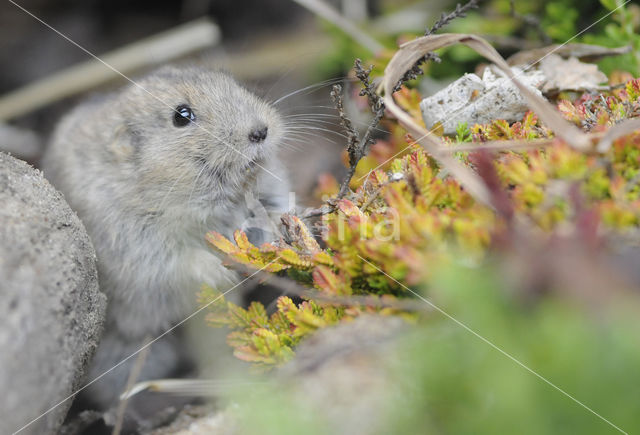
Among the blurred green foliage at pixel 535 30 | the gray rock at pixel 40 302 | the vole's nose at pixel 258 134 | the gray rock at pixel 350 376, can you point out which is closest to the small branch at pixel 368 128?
the vole's nose at pixel 258 134

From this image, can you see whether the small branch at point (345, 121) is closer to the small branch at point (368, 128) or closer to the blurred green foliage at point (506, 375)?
the small branch at point (368, 128)

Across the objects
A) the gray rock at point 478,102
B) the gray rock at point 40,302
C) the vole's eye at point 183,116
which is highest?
the vole's eye at point 183,116

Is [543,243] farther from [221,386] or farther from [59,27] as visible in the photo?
[59,27]

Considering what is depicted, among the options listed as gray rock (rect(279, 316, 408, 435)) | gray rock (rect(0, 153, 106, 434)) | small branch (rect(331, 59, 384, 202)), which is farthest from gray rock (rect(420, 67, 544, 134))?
gray rock (rect(0, 153, 106, 434))

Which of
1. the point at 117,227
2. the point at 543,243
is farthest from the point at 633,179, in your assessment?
the point at 117,227

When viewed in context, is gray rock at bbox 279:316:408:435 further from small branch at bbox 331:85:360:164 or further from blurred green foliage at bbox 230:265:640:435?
small branch at bbox 331:85:360:164

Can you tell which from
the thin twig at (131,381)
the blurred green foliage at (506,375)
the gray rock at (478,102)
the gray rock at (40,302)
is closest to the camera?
the blurred green foliage at (506,375)
